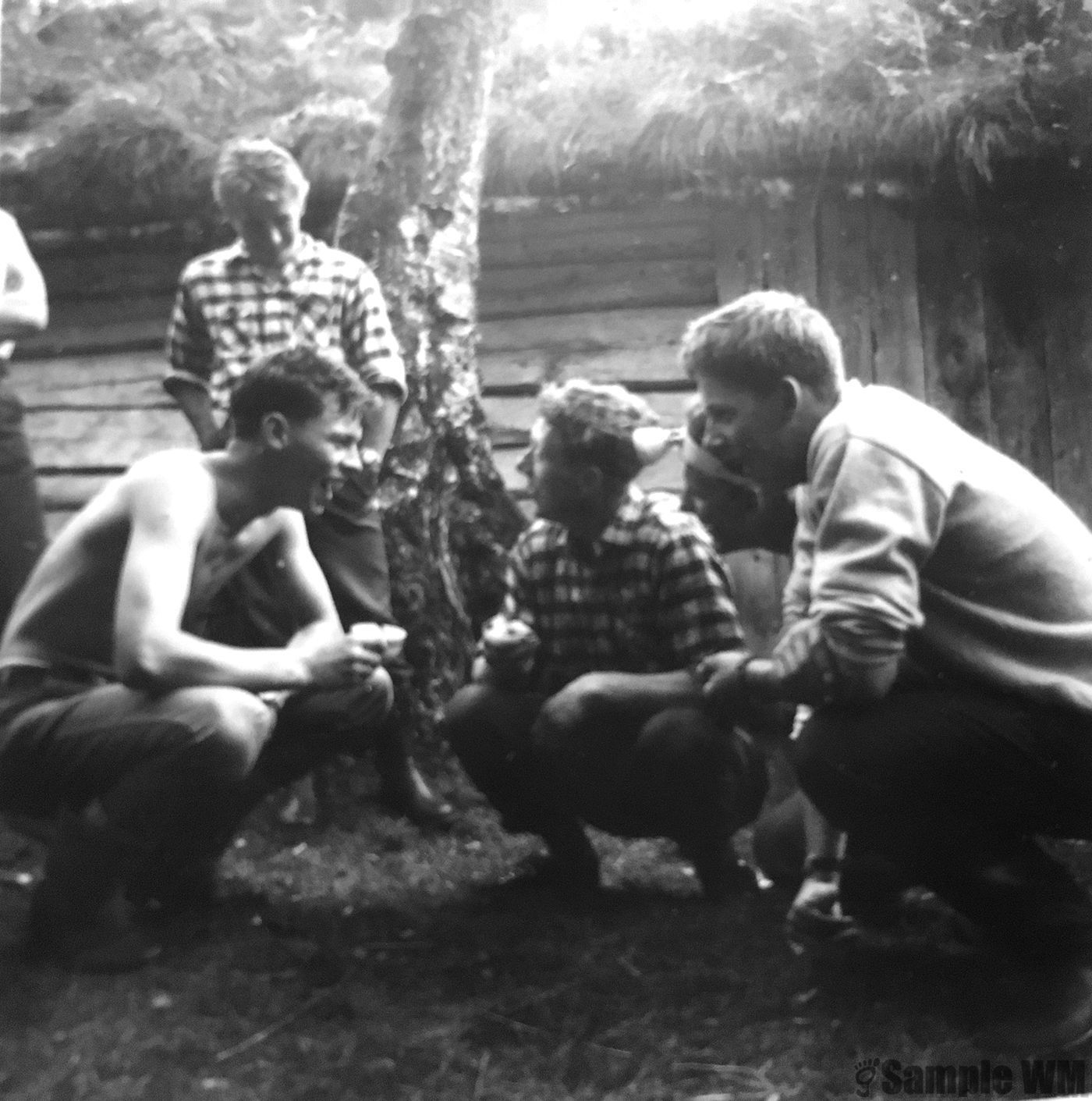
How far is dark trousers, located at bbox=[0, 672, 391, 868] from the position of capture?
1.83m

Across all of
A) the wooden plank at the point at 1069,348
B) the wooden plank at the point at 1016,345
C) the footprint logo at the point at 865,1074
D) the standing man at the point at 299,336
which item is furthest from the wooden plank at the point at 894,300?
the footprint logo at the point at 865,1074

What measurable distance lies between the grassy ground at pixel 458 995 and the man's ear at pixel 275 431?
0.54 metres

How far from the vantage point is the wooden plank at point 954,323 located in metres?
2.15

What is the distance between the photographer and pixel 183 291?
6.41 feet

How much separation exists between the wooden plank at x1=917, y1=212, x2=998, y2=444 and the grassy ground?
829 mm

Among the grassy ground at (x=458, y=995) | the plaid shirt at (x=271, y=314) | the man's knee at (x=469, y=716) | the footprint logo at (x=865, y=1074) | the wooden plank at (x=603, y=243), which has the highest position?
the wooden plank at (x=603, y=243)

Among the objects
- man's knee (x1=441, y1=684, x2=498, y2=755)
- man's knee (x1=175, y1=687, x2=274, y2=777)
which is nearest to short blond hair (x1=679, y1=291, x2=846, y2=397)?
man's knee (x1=441, y1=684, x2=498, y2=755)

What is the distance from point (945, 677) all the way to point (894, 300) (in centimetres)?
62

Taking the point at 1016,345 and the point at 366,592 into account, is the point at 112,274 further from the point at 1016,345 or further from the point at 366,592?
the point at 1016,345

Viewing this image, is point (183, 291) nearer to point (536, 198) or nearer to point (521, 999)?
point (536, 198)

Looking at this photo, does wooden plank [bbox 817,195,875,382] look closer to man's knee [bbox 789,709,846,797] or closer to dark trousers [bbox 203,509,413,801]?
man's knee [bbox 789,709,846,797]

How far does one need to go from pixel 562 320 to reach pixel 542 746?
0.65 metres

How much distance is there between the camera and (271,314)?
1916 mm

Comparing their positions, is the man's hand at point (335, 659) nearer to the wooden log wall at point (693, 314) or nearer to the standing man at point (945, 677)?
the wooden log wall at point (693, 314)
